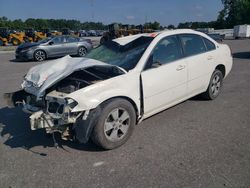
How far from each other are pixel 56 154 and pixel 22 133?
107cm

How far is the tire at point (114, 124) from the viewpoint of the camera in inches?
138

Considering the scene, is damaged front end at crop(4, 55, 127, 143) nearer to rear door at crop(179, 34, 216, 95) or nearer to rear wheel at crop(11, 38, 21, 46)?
rear door at crop(179, 34, 216, 95)

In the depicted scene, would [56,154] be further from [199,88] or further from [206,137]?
[199,88]

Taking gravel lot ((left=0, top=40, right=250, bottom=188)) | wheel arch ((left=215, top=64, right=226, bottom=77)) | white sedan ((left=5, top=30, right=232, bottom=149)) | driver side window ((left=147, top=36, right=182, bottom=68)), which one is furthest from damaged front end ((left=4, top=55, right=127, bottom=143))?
wheel arch ((left=215, top=64, right=226, bottom=77))

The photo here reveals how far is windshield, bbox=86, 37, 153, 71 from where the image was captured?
4164mm

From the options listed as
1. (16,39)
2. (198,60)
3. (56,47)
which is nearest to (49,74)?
(198,60)

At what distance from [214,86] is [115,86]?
2922mm

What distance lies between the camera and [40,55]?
1541 centimetres

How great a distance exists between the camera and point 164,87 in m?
4.29

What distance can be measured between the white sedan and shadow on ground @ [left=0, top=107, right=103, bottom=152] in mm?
415

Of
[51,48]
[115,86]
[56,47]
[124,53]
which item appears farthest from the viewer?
[56,47]

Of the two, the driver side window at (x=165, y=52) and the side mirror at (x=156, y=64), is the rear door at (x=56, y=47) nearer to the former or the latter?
the driver side window at (x=165, y=52)

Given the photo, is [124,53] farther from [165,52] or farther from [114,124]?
[114,124]

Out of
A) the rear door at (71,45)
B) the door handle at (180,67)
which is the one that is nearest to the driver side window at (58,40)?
the rear door at (71,45)
